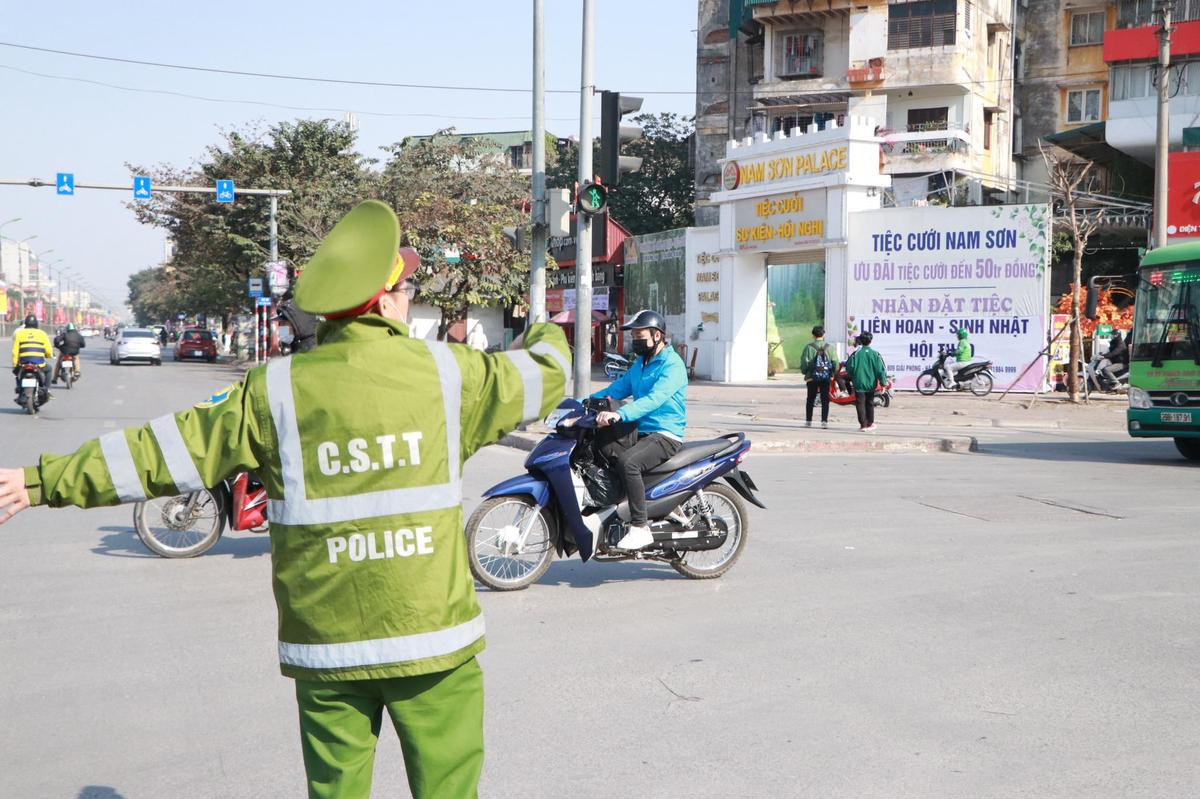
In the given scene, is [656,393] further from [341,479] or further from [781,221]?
[781,221]

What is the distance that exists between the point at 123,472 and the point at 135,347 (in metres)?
45.2

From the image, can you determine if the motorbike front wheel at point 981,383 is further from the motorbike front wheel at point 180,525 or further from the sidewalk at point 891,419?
the motorbike front wheel at point 180,525

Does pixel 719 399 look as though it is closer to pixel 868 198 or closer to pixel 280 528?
pixel 868 198

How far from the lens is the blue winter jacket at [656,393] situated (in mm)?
7312

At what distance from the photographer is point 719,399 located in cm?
2555

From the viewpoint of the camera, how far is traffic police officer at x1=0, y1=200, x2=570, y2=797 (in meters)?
2.67

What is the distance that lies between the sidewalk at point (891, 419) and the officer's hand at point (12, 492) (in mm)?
13406

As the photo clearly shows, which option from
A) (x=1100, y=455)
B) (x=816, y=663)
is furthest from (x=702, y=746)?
(x=1100, y=455)

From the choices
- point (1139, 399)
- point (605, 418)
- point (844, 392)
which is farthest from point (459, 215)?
point (605, 418)

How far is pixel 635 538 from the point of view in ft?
24.5

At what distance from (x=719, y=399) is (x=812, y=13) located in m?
28.2

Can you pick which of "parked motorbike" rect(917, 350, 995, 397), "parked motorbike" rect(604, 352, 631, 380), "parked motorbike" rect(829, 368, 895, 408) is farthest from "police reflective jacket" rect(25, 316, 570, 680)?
"parked motorbike" rect(917, 350, 995, 397)

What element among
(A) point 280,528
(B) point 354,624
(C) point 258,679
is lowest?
(C) point 258,679

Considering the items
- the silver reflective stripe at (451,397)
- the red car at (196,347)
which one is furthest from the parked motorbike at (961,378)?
the red car at (196,347)
